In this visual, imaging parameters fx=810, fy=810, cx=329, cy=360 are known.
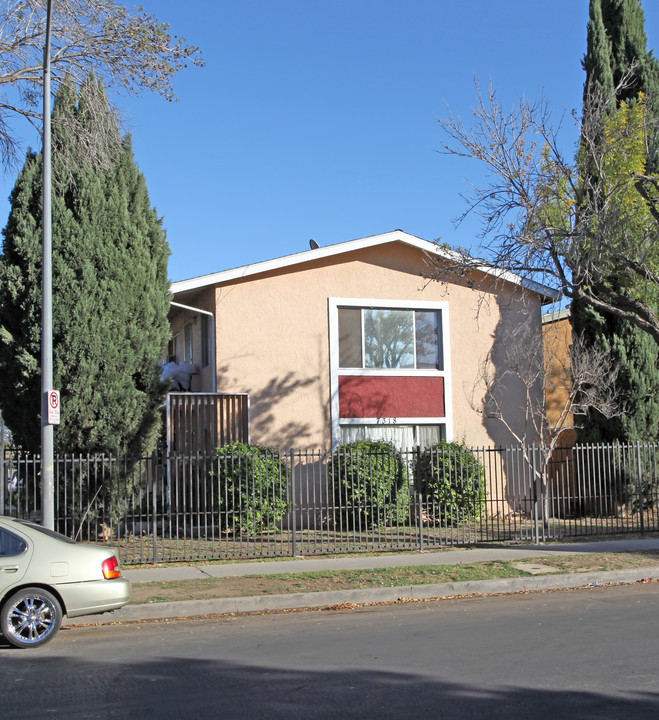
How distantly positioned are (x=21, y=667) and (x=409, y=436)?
13658mm

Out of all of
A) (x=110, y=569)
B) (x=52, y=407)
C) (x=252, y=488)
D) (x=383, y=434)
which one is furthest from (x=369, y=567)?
(x=383, y=434)

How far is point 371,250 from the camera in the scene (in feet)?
65.5

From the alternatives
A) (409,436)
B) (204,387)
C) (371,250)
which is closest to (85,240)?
(204,387)

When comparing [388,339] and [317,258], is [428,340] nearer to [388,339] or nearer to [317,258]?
[388,339]

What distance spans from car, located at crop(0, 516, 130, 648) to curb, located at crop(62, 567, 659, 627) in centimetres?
144

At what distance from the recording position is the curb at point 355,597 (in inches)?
392

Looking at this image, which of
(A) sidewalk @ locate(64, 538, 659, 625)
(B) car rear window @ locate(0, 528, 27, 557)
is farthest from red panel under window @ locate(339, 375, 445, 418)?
(B) car rear window @ locate(0, 528, 27, 557)

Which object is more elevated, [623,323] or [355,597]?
[623,323]

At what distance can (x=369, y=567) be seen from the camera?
12.9m

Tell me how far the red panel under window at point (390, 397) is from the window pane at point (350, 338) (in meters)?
0.42

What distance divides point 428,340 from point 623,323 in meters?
4.81

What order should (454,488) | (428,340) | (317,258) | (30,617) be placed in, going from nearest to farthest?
(30,617)
(454,488)
(317,258)
(428,340)

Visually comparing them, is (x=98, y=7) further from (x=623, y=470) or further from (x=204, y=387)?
(x=623, y=470)

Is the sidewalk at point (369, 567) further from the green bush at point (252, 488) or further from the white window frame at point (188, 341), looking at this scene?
the white window frame at point (188, 341)
